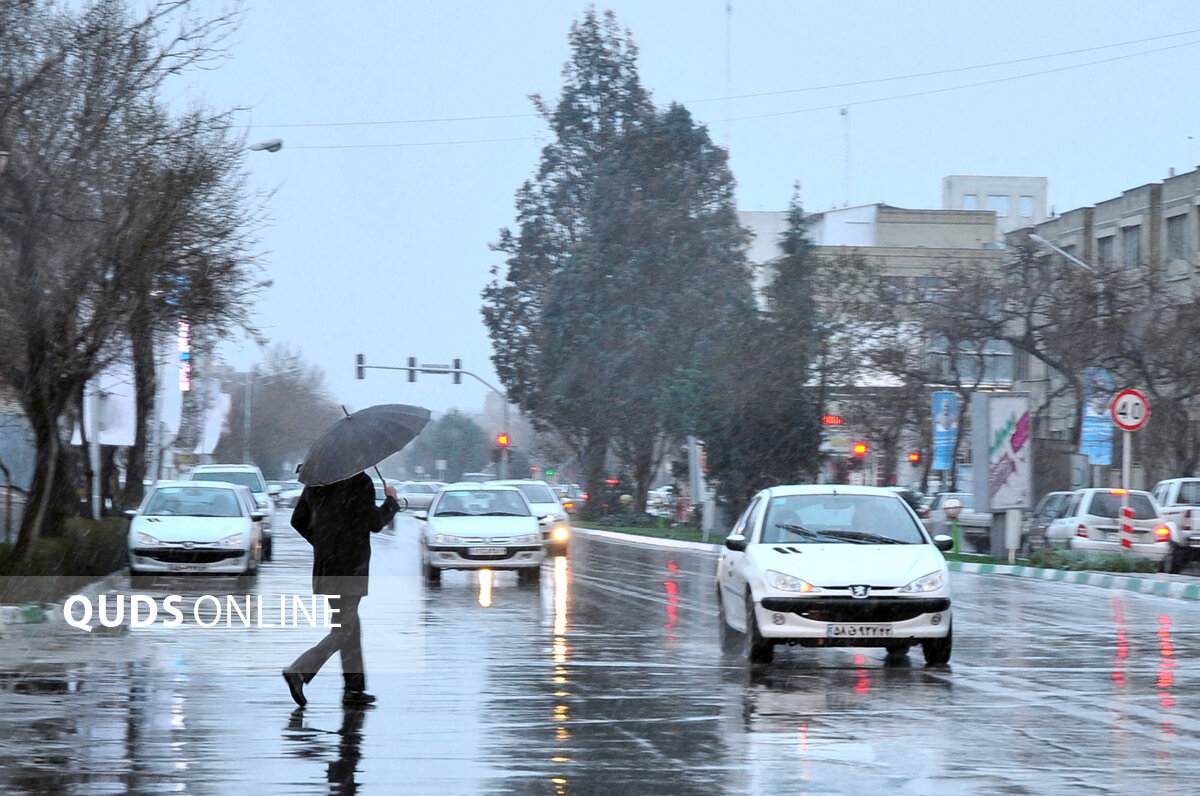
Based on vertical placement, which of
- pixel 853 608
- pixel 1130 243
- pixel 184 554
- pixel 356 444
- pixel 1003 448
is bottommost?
pixel 184 554

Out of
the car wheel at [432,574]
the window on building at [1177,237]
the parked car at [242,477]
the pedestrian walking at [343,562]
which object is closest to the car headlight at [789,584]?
the pedestrian walking at [343,562]

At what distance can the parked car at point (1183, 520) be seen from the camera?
3094 cm

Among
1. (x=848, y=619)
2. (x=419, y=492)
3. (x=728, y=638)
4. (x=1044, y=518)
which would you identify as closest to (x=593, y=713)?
(x=848, y=619)

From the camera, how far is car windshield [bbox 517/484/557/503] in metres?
39.0

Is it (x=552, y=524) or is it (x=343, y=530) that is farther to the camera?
(x=552, y=524)

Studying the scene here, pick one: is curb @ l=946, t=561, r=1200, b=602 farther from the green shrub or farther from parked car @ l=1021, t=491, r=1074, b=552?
parked car @ l=1021, t=491, r=1074, b=552

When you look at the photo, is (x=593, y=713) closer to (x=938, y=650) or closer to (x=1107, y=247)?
(x=938, y=650)

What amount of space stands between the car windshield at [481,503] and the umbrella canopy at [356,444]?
1518 cm

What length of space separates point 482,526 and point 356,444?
1507 cm

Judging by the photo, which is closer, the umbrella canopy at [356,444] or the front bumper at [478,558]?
the umbrella canopy at [356,444]

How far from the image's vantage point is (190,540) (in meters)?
24.5

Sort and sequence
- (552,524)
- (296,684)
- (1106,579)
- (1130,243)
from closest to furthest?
1. (296,684)
2. (1106,579)
3. (552,524)
4. (1130,243)

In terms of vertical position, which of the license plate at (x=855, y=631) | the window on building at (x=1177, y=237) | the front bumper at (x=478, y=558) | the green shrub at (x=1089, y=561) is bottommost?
the green shrub at (x=1089, y=561)

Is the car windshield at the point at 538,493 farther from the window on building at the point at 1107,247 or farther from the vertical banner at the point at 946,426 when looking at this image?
the window on building at the point at 1107,247
